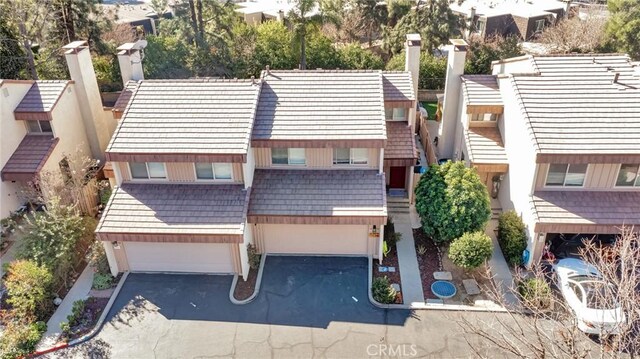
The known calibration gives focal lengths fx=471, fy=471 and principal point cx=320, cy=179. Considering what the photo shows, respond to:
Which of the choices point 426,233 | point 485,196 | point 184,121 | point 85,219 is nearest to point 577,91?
point 485,196

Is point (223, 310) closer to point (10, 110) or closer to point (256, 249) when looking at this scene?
point (256, 249)

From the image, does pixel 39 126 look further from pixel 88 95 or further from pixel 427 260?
pixel 427 260

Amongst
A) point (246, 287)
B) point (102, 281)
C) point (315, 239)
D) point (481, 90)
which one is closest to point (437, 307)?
point (315, 239)

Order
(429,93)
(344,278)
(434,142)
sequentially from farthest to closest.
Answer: (429,93), (434,142), (344,278)

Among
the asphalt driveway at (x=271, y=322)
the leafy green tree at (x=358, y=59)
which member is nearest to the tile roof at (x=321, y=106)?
the asphalt driveway at (x=271, y=322)

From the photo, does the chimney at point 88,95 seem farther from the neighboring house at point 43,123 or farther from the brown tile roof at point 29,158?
the brown tile roof at point 29,158

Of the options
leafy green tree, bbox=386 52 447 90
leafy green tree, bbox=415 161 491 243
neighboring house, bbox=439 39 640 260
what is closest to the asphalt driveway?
leafy green tree, bbox=415 161 491 243
